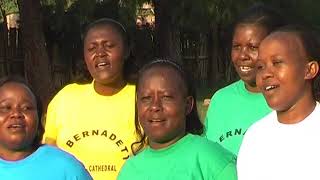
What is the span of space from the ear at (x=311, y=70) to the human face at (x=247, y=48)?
2.35 feet

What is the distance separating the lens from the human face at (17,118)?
10.5 feet

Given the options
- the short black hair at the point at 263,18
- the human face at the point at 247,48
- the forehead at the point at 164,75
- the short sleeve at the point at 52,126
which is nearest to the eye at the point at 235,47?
the human face at the point at 247,48

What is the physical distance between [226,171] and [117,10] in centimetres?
1200

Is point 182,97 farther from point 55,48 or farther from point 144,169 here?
point 55,48

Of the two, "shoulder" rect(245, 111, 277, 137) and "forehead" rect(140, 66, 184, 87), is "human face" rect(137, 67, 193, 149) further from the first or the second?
"shoulder" rect(245, 111, 277, 137)

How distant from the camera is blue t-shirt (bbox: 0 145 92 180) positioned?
3.17 metres

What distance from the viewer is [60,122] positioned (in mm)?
3984

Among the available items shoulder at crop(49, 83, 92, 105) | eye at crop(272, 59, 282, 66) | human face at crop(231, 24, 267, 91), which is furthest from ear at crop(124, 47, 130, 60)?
eye at crop(272, 59, 282, 66)

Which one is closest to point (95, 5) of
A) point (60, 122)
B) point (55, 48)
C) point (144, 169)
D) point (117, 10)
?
point (117, 10)

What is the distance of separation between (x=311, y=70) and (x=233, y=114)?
0.93 m

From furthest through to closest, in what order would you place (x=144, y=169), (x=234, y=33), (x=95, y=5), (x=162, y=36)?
(x=162, y=36) → (x=95, y=5) → (x=234, y=33) → (x=144, y=169)

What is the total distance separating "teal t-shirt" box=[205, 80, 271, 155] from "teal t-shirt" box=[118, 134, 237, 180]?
61cm

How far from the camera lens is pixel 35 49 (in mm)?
12875

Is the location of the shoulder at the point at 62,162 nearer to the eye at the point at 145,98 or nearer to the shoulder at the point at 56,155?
the shoulder at the point at 56,155
